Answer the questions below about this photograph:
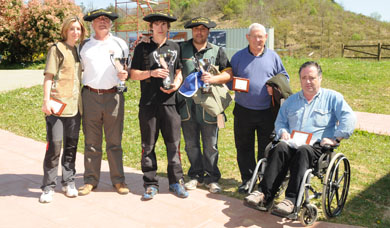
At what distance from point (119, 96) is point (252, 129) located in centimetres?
170

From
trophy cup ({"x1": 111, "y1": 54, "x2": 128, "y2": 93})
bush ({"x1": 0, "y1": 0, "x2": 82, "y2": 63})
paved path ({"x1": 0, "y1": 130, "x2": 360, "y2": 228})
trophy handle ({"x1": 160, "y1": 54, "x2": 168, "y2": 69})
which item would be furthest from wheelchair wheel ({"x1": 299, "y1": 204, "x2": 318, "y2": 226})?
bush ({"x1": 0, "y1": 0, "x2": 82, "y2": 63})

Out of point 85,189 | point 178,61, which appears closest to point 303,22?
point 178,61

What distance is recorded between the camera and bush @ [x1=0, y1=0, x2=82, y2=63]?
19.6 meters

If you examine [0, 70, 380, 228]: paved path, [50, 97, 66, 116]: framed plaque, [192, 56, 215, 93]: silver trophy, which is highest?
[192, 56, 215, 93]: silver trophy

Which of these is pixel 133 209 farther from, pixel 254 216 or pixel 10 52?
pixel 10 52

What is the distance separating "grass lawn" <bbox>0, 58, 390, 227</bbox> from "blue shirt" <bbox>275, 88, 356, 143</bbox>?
0.96 metres

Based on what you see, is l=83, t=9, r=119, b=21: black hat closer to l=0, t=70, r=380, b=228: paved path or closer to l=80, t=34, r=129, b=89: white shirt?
l=80, t=34, r=129, b=89: white shirt

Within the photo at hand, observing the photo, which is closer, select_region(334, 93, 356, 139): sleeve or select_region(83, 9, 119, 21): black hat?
select_region(334, 93, 356, 139): sleeve

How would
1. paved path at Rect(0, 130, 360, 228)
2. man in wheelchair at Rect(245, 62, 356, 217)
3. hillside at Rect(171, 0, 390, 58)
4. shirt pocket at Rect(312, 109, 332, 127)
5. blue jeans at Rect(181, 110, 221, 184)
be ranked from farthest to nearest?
hillside at Rect(171, 0, 390, 58)
blue jeans at Rect(181, 110, 221, 184)
shirt pocket at Rect(312, 109, 332, 127)
paved path at Rect(0, 130, 360, 228)
man in wheelchair at Rect(245, 62, 356, 217)

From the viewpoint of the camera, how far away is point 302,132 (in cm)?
405

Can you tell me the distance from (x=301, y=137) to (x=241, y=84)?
0.95 metres

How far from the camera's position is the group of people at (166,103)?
413cm

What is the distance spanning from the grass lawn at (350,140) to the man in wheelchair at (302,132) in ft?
2.51

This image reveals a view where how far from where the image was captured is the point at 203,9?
79750mm
